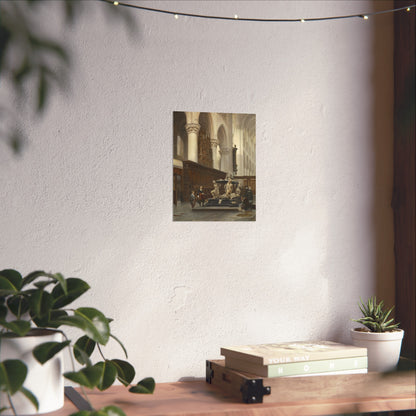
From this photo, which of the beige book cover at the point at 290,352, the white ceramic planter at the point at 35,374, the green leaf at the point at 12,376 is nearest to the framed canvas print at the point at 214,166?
the beige book cover at the point at 290,352

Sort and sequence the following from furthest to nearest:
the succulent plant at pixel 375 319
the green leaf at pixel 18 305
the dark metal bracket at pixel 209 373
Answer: the succulent plant at pixel 375 319 < the dark metal bracket at pixel 209 373 < the green leaf at pixel 18 305

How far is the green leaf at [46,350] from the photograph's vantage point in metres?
1.38

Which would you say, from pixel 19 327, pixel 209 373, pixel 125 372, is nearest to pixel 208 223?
pixel 209 373

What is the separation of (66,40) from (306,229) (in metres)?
1.06

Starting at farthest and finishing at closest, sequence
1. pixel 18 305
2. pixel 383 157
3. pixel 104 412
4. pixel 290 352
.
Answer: pixel 383 157, pixel 290 352, pixel 18 305, pixel 104 412

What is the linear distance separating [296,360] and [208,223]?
568 millimetres

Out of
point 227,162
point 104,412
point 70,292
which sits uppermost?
point 227,162

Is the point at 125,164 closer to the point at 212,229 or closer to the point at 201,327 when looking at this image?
the point at 212,229

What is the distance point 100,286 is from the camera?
6.24 ft

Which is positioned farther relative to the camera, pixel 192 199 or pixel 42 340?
pixel 192 199

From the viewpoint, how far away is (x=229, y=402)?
5.35 ft

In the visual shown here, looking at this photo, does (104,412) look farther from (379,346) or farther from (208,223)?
(379,346)

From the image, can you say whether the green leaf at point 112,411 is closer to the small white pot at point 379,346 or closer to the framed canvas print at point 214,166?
the framed canvas print at point 214,166

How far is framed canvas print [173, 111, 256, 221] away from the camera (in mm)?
1982
